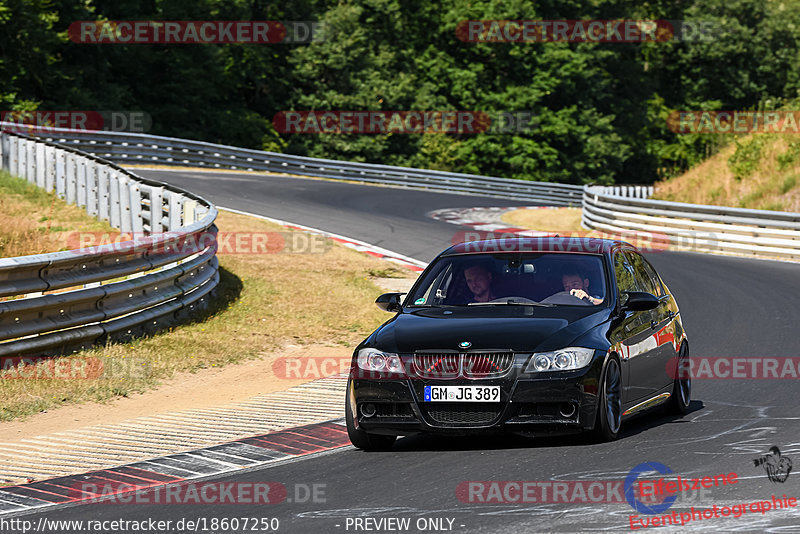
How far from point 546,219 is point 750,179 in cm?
582

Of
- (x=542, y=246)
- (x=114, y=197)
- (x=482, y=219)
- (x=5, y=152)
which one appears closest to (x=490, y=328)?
(x=542, y=246)

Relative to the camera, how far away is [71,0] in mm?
50375

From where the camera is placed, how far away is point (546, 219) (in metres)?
34.3

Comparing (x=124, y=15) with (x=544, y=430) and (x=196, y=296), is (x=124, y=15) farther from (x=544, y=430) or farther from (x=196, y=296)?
(x=544, y=430)

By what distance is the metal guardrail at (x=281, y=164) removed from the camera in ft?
131

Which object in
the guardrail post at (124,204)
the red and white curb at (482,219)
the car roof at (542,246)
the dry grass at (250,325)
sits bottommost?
the red and white curb at (482,219)

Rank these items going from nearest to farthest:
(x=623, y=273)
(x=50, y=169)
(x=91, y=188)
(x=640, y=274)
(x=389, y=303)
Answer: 1. (x=389, y=303)
2. (x=623, y=273)
3. (x=640, y=274)
4. (x=91, y=188)
5. (x=50, y=169)

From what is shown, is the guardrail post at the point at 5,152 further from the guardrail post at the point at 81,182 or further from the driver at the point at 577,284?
the driver at the point at 577,284

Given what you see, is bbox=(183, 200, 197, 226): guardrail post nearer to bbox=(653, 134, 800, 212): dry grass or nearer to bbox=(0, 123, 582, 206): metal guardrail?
bbox=(653, 134, 800, 212): dry grass

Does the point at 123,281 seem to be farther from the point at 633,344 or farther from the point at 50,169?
the point at 50,169

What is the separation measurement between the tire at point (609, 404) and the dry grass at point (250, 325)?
15.9 feet

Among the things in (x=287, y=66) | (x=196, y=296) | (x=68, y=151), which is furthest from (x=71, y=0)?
(x=196, y=296)

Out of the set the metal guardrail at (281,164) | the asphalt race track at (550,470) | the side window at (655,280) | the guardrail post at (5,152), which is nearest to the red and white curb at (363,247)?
the guardrail post at (5,152)

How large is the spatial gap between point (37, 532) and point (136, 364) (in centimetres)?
574
